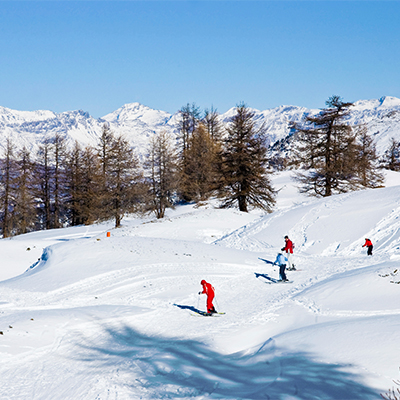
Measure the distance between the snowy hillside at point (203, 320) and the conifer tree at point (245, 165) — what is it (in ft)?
34.6

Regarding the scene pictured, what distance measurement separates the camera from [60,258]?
18609 mm

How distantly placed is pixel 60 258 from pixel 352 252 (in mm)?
15453

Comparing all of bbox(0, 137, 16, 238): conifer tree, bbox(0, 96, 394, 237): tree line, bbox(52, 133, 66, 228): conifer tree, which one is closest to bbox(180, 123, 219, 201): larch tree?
bbox(0, 96, 394, 237): tree line

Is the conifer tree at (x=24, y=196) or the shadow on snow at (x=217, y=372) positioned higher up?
the conifer tree at (x=24, y=196)

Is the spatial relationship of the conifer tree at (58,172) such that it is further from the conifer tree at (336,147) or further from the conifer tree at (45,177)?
the conifer tree at (336,147)

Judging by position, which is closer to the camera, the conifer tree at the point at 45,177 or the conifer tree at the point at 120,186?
the conifer tree at the point at 120,186

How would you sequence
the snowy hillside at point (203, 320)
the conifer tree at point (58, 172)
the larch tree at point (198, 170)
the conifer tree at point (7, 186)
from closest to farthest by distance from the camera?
the snowy hillside at point (203, 320) < the conifer tree at point (7, 186) < the larch tree at point (198, 170) < the conifer tree at point (58, 172)

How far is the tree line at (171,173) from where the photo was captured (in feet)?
113

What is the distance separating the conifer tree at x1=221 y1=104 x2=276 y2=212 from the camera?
3378 centimetres

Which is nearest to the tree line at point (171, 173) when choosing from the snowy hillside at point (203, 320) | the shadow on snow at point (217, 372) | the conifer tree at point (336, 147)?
the conifer tree at point (336, 147)

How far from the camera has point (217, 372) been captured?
791cm

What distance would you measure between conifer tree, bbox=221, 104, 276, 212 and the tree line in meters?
0.09

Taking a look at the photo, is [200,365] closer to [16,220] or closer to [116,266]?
[116,266]

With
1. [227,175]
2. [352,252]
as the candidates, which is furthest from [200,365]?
[227,175]
